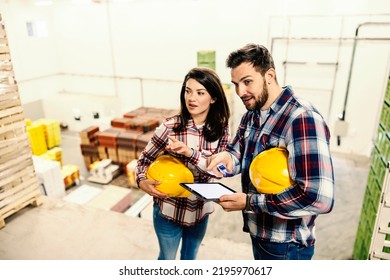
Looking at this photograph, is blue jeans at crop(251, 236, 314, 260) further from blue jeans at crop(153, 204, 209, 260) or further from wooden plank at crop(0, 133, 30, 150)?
wooden plank at crop(0, 133, 30, 150)

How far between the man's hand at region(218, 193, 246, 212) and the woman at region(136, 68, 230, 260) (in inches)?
13.9

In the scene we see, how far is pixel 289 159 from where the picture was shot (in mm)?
1293

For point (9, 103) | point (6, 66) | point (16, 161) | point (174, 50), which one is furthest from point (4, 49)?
point (174, 50)

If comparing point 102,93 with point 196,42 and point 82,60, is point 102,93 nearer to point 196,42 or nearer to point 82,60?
point 82,60

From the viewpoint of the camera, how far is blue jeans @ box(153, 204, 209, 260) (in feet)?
6.37

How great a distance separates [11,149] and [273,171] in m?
2.83

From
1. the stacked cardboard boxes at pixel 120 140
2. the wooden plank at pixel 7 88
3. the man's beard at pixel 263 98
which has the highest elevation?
the man's beard at pixel 263 98

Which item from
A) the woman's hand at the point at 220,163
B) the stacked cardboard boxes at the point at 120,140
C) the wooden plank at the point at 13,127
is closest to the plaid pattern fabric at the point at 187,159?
the woman's hand at the point at 220,163

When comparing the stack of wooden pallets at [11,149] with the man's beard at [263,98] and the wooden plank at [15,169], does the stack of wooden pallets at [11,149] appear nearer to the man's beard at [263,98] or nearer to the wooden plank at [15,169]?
the wooden plank at [15,169]

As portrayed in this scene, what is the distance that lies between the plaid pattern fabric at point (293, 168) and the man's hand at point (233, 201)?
5cm

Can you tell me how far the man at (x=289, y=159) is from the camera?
1230 millimetres

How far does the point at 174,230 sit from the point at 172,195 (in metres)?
0.31

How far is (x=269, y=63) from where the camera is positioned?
1.41 meters
